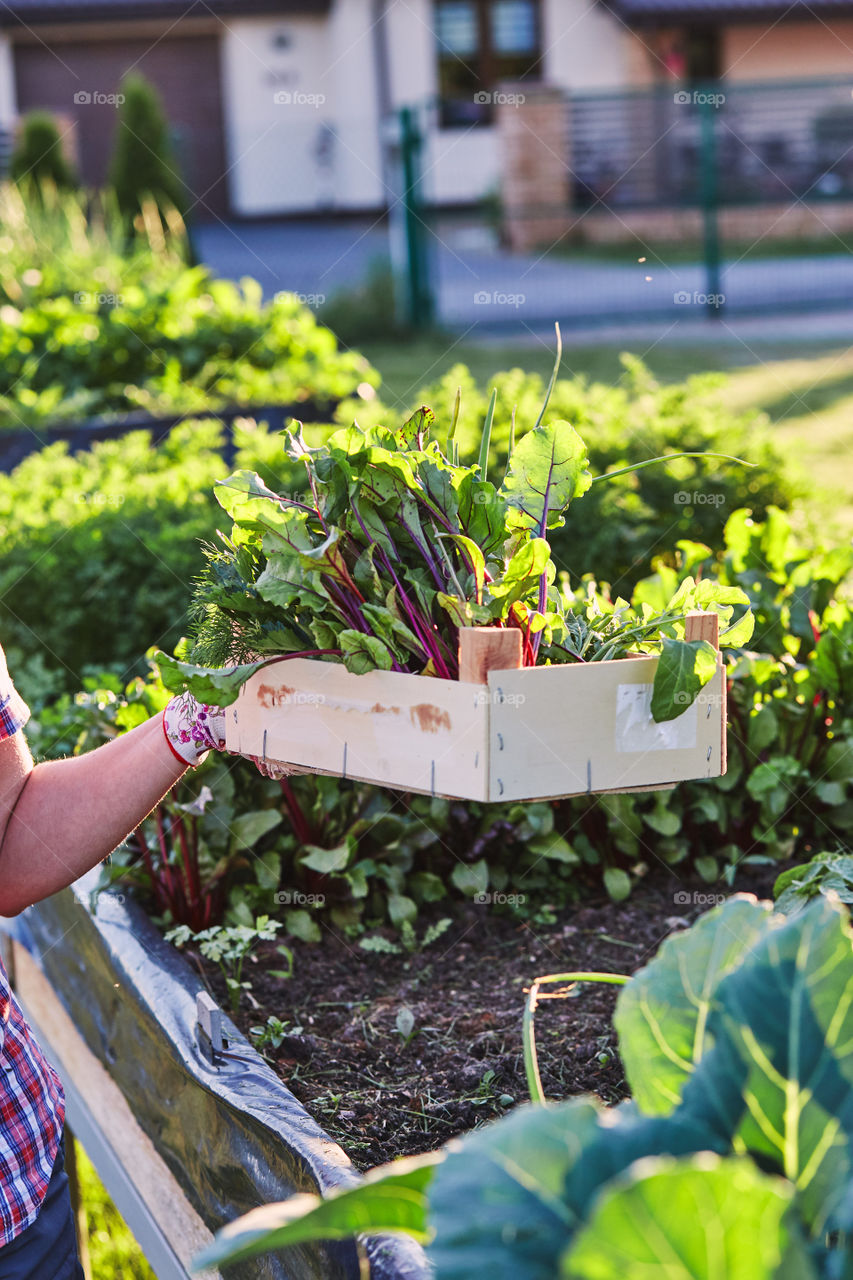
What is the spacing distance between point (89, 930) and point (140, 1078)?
0.42m

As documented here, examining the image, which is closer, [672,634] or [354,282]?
[672,634]

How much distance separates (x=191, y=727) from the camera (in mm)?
1659

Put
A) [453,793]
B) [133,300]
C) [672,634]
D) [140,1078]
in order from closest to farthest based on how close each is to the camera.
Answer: [453,793]
[672,634]
[140,1078]
[133,300]

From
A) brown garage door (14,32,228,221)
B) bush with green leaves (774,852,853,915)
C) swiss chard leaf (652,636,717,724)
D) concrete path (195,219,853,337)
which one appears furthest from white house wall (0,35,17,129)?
swiss chard leaf (652,636,717,724)

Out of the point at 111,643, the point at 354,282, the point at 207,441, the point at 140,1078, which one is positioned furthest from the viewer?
the point at 354,282

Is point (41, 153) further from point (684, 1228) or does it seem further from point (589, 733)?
point (684, 1228)

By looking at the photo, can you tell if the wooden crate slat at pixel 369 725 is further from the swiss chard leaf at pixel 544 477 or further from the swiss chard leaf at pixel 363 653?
the swiss chard leaf at pixel 544 477

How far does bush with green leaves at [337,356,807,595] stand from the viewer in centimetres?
405

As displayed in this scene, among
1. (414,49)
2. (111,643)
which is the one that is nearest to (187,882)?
(111,643)

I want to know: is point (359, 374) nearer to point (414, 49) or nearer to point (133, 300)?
point (133, 300)

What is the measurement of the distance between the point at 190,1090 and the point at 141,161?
15247 mm

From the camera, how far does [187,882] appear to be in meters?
2.65

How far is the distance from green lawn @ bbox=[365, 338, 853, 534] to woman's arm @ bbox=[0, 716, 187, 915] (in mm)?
5871

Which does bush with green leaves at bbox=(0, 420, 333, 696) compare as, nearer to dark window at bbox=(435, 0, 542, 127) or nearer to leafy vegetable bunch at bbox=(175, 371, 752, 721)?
leafy vegetable bunch at bbox=(175, 371, 752, 721)
